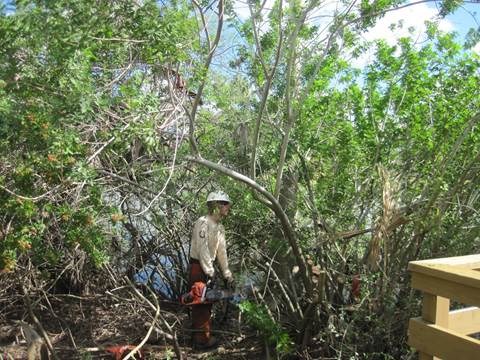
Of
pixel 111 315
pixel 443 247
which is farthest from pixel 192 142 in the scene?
pixel 111 315

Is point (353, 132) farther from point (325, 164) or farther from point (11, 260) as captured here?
point (11, 260)

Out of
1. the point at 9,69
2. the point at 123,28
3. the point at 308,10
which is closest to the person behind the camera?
the point at 9,69

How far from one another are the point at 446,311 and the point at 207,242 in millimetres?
3449

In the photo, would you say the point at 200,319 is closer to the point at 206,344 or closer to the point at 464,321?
the point at 206,344

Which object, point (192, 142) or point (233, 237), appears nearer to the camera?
point (192, 142)

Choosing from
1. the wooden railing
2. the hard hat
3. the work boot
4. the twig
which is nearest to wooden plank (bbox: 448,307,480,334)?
the wooden railing

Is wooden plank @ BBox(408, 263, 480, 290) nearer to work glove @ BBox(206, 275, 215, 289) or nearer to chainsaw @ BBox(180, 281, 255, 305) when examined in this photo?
chainsaw @ BBox(180, 281, 255, 305)

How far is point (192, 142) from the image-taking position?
5332 millimetres

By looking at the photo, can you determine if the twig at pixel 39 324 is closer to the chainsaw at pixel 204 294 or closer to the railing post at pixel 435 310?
the chainsaw at pixel 204 294

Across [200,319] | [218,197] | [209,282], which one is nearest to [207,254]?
[209,282]

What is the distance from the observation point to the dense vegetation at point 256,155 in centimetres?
431

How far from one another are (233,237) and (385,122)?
7.59 feet

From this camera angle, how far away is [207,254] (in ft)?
20.8

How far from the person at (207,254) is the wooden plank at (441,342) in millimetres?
3282
